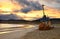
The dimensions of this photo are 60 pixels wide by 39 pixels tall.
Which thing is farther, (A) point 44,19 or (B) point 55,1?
(B) point 55,1

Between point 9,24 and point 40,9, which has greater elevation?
point 40,9

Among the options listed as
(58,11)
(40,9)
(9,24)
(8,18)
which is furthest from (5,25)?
(58,11)

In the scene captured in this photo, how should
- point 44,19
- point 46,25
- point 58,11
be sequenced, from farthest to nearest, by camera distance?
point 58,11 < point 44,19 < point 46,25

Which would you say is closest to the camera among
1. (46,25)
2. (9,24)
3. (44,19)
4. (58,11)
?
(46,25)

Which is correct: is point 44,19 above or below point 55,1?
below

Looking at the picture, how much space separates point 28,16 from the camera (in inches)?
451

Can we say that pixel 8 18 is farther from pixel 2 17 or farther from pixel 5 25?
pixel 5 25

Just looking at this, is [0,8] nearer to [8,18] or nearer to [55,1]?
[8,18]

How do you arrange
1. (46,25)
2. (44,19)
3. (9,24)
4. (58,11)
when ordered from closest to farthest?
(46,25), (44,19), (58,11), (9,24)

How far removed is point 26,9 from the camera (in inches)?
453

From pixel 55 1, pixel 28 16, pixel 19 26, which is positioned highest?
pixel 55 1

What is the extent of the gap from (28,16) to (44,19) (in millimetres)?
1220

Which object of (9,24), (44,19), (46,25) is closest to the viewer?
(46,25)

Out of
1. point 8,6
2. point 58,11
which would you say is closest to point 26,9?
point 8,6
